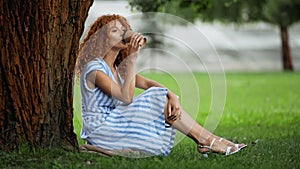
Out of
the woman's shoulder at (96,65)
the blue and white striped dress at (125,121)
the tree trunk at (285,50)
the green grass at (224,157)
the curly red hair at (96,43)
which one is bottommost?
the tree trunk at (285,50)

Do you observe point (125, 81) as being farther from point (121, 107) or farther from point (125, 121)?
point (125, 121)

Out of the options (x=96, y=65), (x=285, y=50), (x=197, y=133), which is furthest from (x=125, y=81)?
(x=285, y=50)

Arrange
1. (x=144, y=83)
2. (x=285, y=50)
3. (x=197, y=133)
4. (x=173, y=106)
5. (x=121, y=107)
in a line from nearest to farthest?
(x=173, y=106) < (x=121, y=107) < (x=197, y=133) < (x=144, y=83) < (x=285, y=50)

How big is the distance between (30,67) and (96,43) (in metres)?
0.79

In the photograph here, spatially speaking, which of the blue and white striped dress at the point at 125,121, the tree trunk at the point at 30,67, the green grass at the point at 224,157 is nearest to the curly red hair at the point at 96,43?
the blue and white striped dress at the point at 125,121

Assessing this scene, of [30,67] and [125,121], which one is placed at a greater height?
[30,67]

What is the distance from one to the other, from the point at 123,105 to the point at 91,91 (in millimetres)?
304

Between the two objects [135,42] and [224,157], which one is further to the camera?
[224,157]

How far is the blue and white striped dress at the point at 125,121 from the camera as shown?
588cm

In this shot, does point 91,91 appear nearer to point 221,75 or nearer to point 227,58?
point 221,75

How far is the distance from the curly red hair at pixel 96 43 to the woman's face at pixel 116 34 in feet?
0.10

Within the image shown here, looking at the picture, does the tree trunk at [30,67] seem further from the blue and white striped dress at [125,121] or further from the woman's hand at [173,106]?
the woman's hand at [173,106]

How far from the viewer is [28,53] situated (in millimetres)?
5730

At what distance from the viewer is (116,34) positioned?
20.7ft
